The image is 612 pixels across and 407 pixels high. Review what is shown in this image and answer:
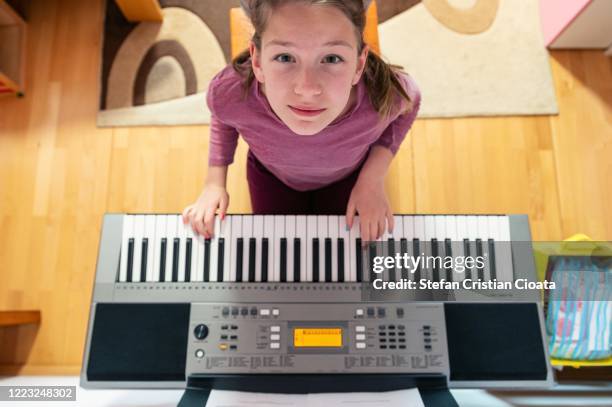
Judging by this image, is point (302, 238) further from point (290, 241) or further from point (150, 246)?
point (150, 246)

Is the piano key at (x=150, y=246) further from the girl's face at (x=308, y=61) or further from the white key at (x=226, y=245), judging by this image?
the girl's face at (x=308, y=61)

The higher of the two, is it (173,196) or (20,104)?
(20,104)

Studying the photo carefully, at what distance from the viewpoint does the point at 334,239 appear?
A: 0.96 metres

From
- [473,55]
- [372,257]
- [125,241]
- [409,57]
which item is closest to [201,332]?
[125,241]

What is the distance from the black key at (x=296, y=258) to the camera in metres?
0.94

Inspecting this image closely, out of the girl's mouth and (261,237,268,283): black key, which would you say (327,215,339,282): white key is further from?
the girl's mouth

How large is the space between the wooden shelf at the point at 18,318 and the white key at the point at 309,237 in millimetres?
1009

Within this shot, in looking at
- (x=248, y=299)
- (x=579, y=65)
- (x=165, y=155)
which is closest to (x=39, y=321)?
(x=165, y=155)

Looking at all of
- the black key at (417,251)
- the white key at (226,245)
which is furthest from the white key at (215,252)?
the black key at (417,251)

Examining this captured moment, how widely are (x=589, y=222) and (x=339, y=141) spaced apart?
102cm

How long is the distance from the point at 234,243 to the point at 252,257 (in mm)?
49

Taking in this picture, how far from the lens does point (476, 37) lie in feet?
5.45

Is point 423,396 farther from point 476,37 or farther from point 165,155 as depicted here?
point 476,37

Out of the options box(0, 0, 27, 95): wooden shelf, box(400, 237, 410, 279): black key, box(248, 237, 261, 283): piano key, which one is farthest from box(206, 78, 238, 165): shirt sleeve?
box(0, 0, 27, 95): wooden shelf
